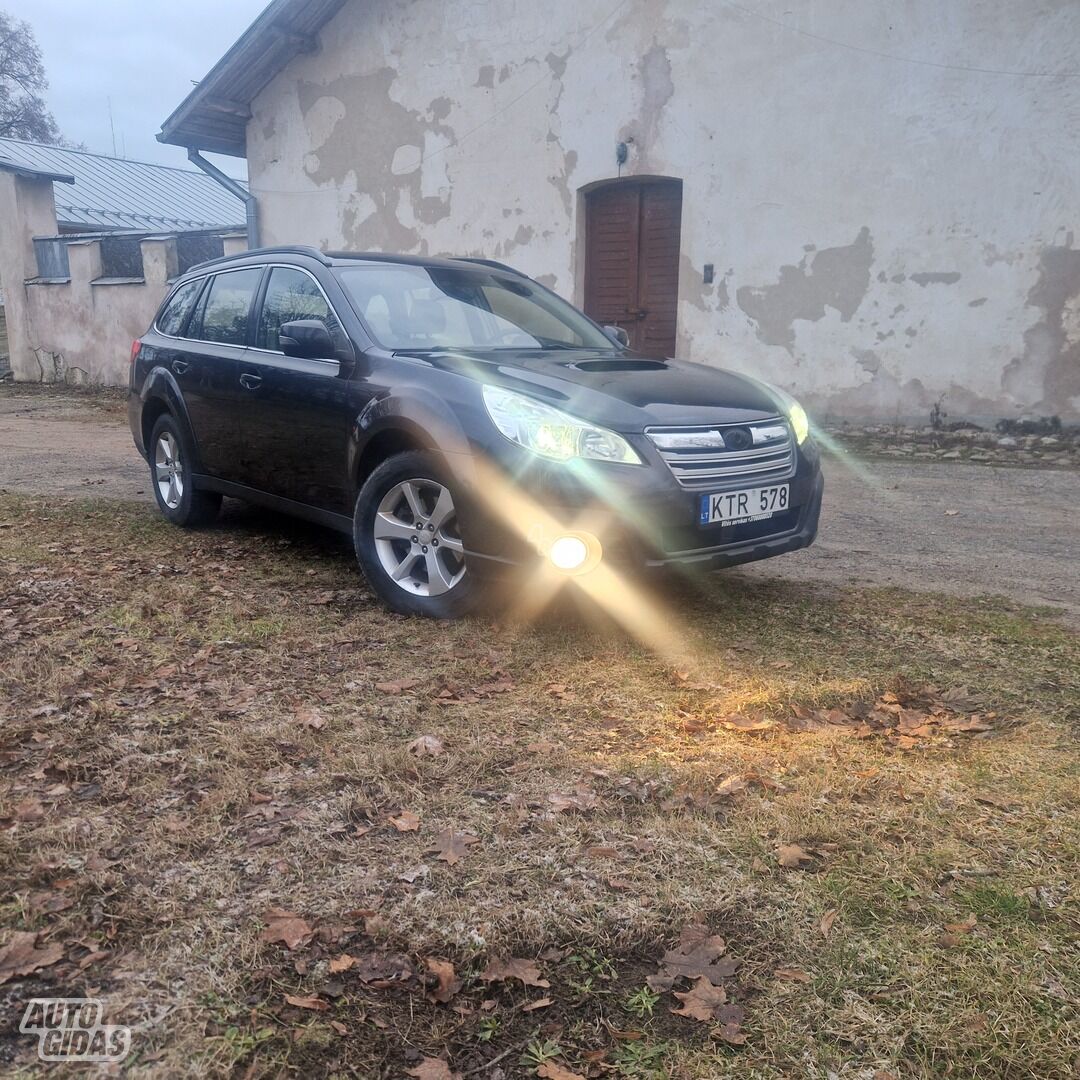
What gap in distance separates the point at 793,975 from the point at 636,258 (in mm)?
11166

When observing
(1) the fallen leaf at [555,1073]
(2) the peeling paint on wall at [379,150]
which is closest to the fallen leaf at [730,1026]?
(1) the fallen leaf at [555,1073]

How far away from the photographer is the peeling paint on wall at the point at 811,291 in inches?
419

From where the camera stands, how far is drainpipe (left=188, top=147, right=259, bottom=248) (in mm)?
15000

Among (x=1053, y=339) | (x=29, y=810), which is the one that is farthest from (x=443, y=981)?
(x=1053, y=339)

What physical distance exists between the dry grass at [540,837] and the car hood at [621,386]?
96 cm

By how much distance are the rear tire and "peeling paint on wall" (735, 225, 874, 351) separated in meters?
7.21

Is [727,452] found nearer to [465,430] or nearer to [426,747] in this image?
[465,430]

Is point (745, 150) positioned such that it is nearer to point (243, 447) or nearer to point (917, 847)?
point (243, 447)

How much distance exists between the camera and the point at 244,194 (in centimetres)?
1515

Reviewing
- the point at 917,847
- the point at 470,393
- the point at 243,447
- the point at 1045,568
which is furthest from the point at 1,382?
the point at 917,847

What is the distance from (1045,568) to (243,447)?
449 cm

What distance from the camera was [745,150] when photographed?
11039mm

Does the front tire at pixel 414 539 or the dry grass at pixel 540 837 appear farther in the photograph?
the front tire at pixel 414 539

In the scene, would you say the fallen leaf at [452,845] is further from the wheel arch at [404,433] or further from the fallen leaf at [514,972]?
the wheel arch at [404,433]
